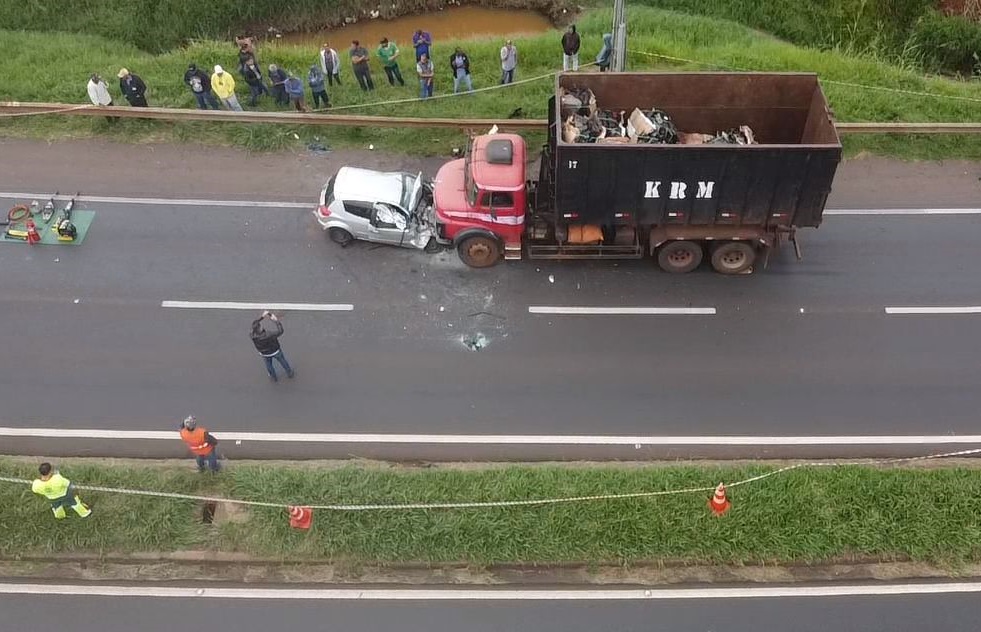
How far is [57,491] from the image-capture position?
10.1m

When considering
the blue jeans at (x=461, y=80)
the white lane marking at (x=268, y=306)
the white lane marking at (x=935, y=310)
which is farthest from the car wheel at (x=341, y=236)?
the white lane marking at (x=935, y=310)

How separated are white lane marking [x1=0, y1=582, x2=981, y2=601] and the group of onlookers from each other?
37.1 feet

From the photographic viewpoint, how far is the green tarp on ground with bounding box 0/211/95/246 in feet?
49.1

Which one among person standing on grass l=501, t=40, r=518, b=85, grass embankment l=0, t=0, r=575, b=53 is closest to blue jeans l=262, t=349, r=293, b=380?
person standing on grass l=501, t=40, r=518, b=85

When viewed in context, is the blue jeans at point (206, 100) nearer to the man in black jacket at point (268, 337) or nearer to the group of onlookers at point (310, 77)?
the group of onlookers at point (310, 77)

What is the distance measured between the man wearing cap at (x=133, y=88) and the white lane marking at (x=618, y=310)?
10800 millimetres

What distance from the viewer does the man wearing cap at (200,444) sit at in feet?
34.4

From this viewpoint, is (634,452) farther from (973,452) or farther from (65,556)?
(65,556)

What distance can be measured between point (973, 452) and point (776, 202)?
5.13 m

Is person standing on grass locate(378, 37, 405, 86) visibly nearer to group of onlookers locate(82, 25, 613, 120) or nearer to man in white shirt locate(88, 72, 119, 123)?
group of onlookers locate(82, 25, 613, 120)

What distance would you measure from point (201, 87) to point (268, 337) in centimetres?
880

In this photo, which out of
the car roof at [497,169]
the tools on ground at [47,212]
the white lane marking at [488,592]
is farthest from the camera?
the tools on ground at [47,212]

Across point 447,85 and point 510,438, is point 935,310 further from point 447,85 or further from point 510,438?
point 447,85

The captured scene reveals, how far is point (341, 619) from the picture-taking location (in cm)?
1016
